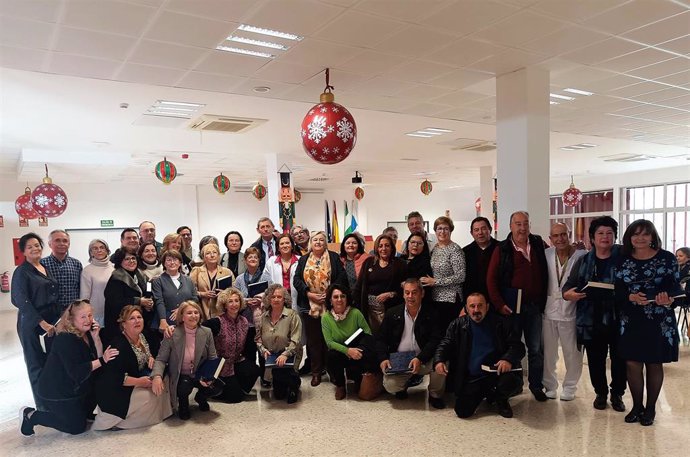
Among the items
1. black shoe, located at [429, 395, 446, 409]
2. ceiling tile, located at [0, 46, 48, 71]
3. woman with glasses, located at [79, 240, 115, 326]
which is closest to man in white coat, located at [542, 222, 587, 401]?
black shoe, located at [429, 395, 446, 409]

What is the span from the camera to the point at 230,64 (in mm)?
4199

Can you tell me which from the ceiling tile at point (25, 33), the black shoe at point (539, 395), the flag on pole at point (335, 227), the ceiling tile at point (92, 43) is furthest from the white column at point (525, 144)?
the flag on pole at point (335, 227)

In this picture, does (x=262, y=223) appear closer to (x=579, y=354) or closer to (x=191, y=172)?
(x=579, y=354)

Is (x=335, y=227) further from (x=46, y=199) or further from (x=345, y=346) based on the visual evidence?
(x=345, y=346)

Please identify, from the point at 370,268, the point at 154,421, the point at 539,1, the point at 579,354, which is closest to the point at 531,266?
the point at 579,354

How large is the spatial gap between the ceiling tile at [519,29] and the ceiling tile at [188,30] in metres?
1.94

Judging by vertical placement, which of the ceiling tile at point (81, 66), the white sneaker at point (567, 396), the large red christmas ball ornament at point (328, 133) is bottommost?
the white sneaker at point (567, 396)

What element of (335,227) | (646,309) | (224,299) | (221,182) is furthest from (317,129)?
(335,227)

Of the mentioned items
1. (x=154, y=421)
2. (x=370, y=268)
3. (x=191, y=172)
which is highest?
(x=191, y=172)

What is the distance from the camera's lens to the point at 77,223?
501 inches

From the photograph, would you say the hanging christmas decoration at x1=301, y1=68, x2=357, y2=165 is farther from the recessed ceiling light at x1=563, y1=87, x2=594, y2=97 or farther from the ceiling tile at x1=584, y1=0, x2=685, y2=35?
the recessed ceiling light at x1=563, y1=87, x2=594, y2=97

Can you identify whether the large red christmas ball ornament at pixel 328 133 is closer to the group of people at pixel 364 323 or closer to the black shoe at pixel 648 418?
the group of people at pixel 364 323

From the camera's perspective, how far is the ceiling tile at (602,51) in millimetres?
3961

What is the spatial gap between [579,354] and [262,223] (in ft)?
11.2
